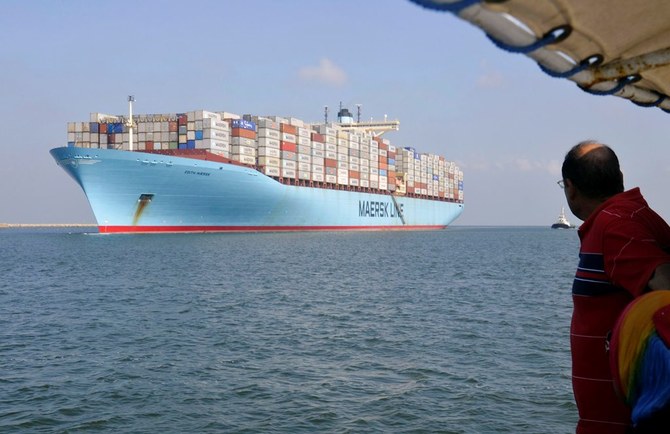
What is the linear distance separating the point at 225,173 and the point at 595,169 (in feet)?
176

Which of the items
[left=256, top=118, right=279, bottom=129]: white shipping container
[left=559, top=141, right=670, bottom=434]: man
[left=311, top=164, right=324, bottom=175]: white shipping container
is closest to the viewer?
[left=559, top=141, right=670, bottom=434]: man

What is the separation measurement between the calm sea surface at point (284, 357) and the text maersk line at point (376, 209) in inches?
2177

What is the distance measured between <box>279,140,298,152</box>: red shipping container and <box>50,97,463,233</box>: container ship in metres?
0.11

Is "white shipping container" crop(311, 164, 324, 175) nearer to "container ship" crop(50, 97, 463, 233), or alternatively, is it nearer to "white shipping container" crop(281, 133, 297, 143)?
"container ship" crop(50, 97, 463, 233)

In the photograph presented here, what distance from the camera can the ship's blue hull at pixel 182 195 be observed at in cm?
5012

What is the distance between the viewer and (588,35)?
2.30m

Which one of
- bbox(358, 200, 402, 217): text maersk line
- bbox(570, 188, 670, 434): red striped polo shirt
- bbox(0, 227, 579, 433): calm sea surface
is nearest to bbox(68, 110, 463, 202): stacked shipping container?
bbox(358, 200, 402, 217): text maersk line

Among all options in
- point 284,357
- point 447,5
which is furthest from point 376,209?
point 447,5

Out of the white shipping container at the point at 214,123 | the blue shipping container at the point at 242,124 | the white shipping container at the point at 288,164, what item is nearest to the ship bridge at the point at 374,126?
the white shipping container at the point at 288,164

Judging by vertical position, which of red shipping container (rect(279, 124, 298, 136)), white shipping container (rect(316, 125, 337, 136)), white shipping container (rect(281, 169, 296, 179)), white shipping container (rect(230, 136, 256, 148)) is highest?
white shipping container (rect(316, 125, 337, 136))

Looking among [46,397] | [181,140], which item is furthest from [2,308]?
[181,140]

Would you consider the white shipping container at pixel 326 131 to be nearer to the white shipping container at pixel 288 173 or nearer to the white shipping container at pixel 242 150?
the white shipping container at pixel 288 173

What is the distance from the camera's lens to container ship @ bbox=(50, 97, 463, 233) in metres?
51.2

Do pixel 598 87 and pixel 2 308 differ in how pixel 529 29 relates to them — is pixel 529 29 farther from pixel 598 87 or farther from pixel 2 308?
pixel 2 308
